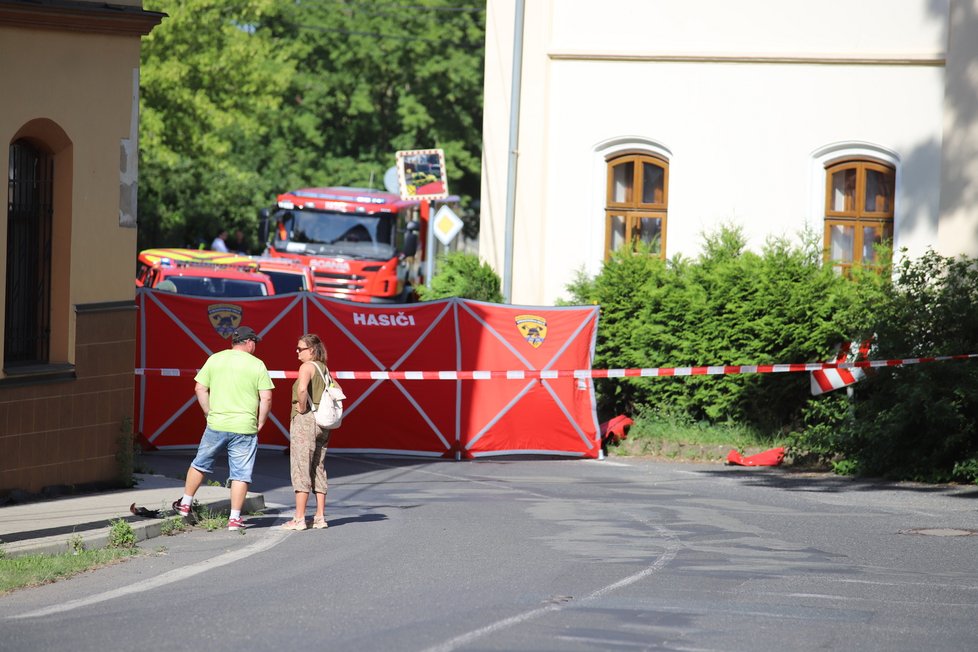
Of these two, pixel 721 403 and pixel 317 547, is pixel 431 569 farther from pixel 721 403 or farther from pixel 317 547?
pixel 721 403

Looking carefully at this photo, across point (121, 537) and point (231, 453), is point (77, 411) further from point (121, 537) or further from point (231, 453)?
point (121, 537)

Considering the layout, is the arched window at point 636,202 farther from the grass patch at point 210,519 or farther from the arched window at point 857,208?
the grass patch at point 210,519

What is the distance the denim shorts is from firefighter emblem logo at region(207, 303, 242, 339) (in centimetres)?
566

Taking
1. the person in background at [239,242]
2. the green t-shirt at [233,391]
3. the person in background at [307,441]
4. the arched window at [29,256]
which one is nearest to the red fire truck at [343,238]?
the person in background at [239,242]

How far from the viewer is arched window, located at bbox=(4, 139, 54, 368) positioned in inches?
480

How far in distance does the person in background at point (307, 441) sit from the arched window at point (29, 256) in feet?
8.31

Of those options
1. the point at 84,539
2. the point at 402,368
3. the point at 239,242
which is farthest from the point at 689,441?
the point at 239,242

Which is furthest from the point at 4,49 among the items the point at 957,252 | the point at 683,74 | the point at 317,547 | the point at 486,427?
the point at 957,252

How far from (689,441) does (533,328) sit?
7.92ft

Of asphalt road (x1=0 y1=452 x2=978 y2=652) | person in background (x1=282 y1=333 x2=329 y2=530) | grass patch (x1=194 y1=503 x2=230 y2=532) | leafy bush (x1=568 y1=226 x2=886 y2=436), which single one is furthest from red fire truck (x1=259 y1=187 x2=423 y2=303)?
person in background (x1=282 y1=333 x2=329 y2=530)

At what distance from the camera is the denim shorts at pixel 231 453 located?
11.5m

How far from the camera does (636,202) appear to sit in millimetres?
21312

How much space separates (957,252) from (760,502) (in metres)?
7.44

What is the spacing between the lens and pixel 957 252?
19.2m
